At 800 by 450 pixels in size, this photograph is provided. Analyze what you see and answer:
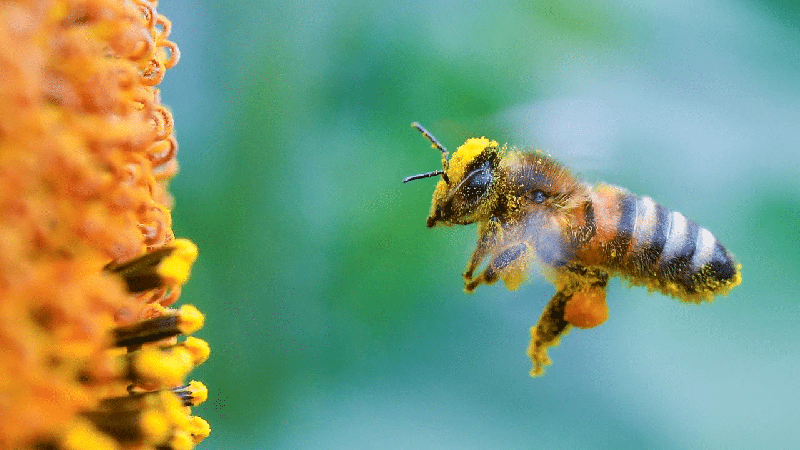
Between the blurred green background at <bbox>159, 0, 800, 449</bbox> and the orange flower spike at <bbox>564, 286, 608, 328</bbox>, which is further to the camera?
the blurred green background at <bbox>159, 0, 800, 449</bbox>

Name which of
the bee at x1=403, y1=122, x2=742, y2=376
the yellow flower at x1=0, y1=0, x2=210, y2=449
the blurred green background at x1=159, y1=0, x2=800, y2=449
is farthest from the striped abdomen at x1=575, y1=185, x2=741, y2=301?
the yellow flower at x1=0, y1=0, x2=210, y2=449

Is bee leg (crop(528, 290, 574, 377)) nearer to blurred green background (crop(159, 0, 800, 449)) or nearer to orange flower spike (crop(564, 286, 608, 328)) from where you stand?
orange flower spike (crop(564, 286, 608, 328))

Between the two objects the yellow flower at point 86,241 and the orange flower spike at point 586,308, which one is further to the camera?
the orange flower spike at point 586,308

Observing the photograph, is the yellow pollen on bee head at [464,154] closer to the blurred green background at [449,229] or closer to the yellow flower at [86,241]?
the blurred green background at [449,229]

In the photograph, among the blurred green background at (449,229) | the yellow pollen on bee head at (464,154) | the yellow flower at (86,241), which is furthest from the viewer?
the blurred green background at (449,229)

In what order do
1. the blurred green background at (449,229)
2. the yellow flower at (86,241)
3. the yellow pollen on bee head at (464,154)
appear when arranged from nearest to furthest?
the yellow flower at (86,241)
the yellow pollen on bee head at (464,154)
the blurred green background at (449,229)

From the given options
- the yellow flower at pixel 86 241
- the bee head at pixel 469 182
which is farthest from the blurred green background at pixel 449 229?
the yellow flower at pixel 86 241

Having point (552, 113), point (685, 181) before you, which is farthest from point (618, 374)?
point (552, 113)
